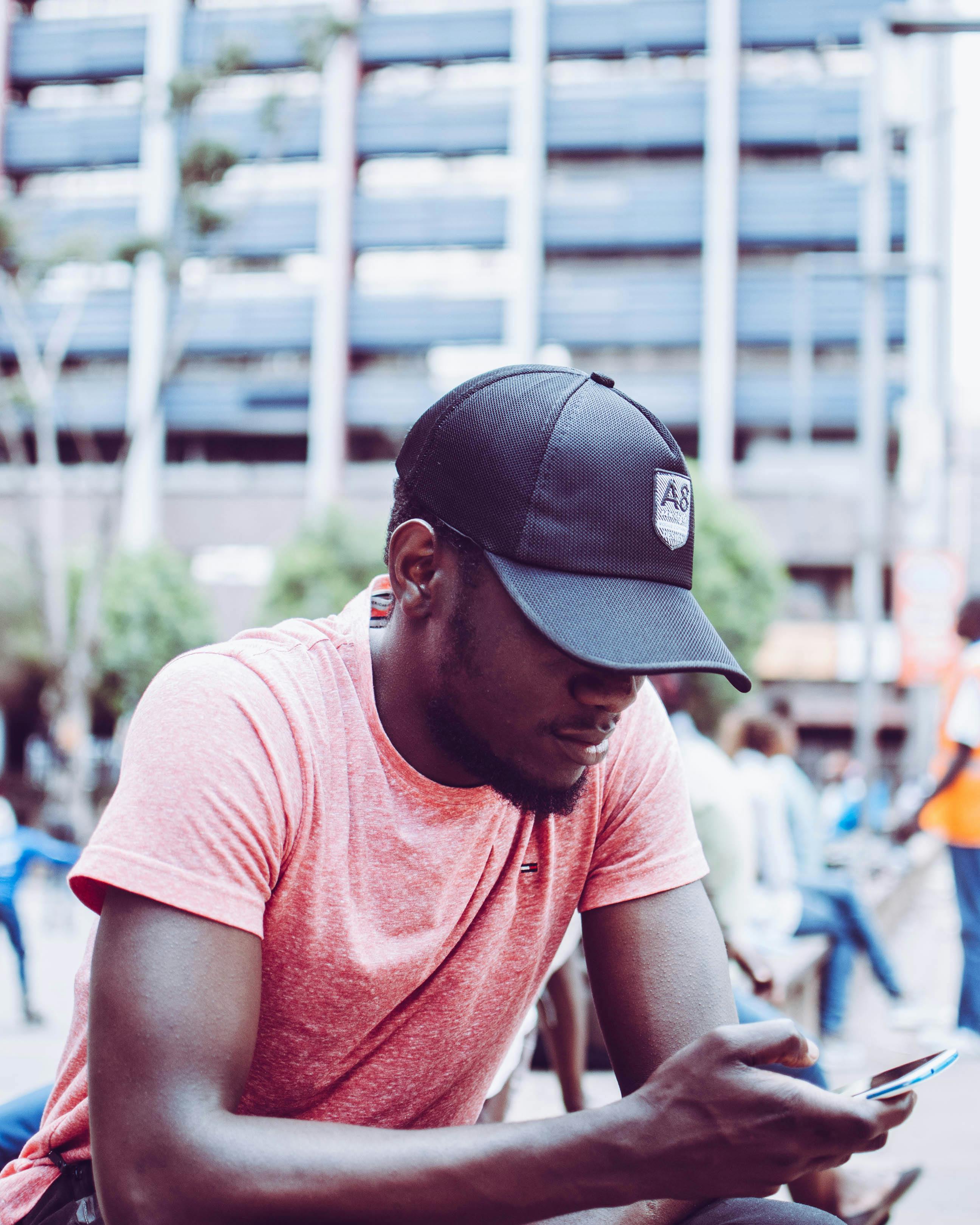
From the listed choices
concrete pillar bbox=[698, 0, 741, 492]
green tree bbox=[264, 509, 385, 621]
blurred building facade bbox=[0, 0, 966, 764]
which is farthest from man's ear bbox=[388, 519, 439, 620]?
blurred building facade bbox=[0, 0, 966, 764]

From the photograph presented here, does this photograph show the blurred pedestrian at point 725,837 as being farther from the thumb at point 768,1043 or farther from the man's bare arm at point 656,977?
the thumb at point 768,1043

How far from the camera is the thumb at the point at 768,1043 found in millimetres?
1221

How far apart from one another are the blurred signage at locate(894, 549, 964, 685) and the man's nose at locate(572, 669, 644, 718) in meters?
9.78

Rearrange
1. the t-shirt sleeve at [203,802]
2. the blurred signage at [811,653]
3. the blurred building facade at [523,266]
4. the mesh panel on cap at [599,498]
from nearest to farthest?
the t-shirt sleeve at [203,802], the mesh panel on cap at [599,498], the blurred signage at [811,653], the blurred building facade at [523,266]

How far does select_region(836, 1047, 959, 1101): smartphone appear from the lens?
1270 millimetres

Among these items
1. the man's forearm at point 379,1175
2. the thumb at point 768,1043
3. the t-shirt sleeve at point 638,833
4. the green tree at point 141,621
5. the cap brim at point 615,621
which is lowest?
the green tree at point 141,621

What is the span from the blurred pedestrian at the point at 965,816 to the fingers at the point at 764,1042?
4676 millimetres

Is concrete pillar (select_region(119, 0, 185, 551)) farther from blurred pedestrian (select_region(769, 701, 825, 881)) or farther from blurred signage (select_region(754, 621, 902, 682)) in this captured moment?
blurred pedestrian (select_region(769, 701, 825, 881))

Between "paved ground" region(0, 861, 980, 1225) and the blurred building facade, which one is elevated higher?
the blurred building facade

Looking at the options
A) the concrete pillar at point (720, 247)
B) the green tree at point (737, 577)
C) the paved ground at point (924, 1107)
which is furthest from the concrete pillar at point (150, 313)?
the paved ground at point (924, 1107)

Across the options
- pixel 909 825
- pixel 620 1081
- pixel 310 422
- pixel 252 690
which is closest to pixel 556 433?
pixel 252 690

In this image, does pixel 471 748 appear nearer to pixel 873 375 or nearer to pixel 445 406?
pixel 445 406

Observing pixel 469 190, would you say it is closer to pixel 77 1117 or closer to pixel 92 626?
pixel 92 626

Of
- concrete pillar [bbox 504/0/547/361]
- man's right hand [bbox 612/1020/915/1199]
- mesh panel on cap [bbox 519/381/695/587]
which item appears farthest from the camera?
concrete pillar [bbox 504/0/547/361]
